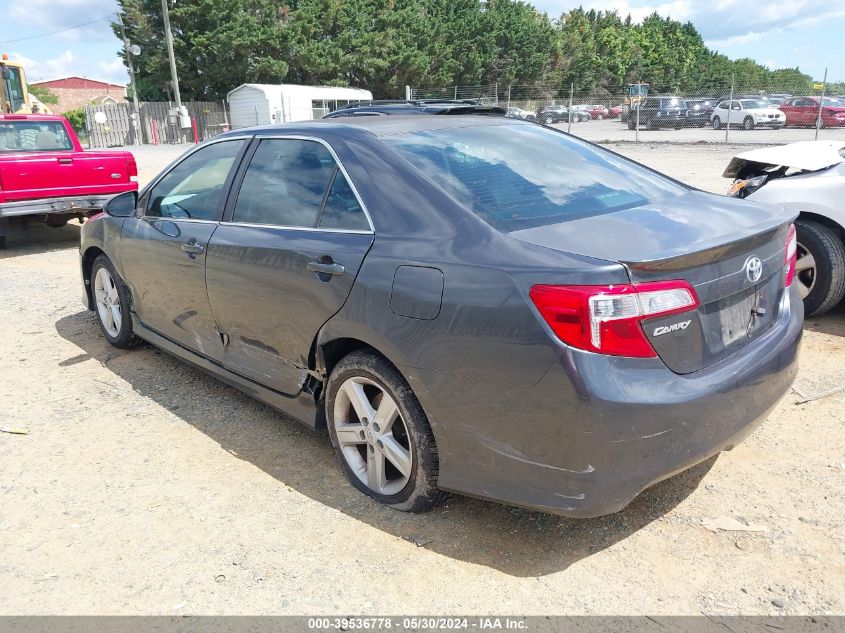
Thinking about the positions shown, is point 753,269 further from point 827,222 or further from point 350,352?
point 827,222

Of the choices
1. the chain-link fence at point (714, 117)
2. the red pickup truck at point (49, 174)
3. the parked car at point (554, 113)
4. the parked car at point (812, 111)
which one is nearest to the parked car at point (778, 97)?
the chain-link fence at point (714, 117)

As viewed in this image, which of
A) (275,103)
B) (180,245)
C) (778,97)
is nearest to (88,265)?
(180,245)

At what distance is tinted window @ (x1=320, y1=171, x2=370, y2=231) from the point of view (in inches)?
119

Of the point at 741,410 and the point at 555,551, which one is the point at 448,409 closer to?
the point at 555,551

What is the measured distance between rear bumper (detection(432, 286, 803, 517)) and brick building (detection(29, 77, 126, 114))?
7531 centimetres

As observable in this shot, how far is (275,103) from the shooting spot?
114ft

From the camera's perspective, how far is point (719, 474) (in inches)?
129

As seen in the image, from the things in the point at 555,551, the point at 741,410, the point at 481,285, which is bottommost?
the point at 555,551

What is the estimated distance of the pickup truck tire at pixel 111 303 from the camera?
194 inches

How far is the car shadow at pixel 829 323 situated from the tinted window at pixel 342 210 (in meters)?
3.84

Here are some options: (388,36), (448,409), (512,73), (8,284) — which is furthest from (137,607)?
(512,73)

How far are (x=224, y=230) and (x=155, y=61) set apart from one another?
42062 mm

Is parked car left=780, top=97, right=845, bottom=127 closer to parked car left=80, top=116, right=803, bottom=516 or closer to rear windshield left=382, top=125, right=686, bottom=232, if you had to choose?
rear windshield left=382, top=125, right=686, bottom=232

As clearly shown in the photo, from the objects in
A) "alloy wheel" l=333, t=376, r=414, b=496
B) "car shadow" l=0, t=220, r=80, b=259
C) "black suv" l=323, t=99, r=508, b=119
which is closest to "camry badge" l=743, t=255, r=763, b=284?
"alloy wheel" l=333, t=376, r=414, b=496
